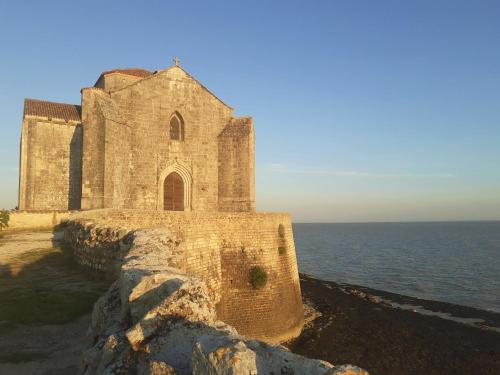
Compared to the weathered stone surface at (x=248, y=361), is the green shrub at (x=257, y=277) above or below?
below

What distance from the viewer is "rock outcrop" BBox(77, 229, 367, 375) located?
295 cm

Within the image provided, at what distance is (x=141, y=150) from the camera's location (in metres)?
23.2

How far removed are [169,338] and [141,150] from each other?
20617 millimetres

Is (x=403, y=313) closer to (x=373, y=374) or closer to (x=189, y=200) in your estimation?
(x=373, y=374)

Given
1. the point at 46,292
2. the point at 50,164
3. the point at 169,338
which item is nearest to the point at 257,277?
the point at 46,292

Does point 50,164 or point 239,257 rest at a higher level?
point 50,164

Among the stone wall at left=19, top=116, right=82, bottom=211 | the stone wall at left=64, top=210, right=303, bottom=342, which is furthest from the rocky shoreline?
the stone wall at left=19, top=116, right=82, bottom=211

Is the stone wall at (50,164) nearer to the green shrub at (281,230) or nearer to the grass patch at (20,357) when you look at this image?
the green shrub at (281,230)

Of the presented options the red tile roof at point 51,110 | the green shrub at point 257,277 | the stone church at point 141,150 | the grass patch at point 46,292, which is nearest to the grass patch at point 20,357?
the grass patch at point 46,292

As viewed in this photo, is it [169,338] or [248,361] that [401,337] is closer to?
[169,338]

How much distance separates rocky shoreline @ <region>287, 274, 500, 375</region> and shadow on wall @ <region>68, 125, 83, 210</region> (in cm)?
1530

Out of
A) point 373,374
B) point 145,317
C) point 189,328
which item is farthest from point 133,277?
point 373,374

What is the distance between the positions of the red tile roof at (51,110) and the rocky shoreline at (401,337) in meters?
19.0

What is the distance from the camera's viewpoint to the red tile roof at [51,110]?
2252cm
